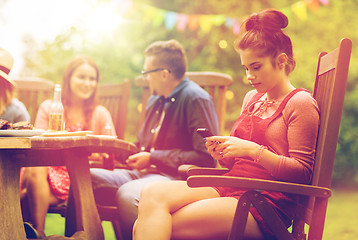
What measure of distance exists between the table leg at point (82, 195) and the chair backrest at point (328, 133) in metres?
1.00

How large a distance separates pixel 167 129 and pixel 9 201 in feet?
3.21

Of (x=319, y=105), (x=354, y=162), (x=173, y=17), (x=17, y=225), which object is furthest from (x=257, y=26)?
(x=354, y=162)

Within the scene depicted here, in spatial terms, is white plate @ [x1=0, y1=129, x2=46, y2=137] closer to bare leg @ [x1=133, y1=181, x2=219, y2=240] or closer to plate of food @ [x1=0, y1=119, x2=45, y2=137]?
plate of food @ [x1=0, y1=119, x2=45, y2=137]

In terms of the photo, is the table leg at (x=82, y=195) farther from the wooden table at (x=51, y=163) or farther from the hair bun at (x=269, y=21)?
the hair bun at (x=269, y=21)

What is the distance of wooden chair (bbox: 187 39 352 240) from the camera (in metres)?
1.36

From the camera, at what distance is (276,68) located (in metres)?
1.60

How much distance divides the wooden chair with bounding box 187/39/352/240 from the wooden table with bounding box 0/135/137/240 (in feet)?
1.94

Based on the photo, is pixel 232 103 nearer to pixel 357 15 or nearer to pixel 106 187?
pixel 357 15

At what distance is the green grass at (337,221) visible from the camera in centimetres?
357

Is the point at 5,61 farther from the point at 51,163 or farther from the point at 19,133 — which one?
the point at 51,163

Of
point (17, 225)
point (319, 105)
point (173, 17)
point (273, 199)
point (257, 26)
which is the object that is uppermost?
point (173, 17)

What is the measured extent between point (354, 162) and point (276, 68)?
4.55 metres

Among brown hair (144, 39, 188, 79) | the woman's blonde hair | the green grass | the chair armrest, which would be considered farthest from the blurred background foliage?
the chair armrest

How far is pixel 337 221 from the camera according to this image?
433 centimetres
